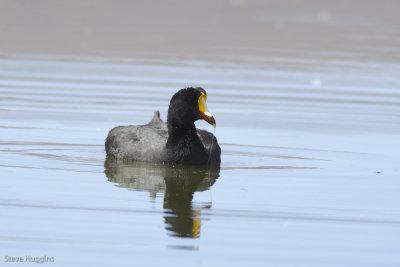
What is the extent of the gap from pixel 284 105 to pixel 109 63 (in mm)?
6250

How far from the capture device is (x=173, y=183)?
10945 millimetres

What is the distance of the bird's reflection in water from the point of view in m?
8.80

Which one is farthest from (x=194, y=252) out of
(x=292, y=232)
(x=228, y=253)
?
(x=292, y=232)

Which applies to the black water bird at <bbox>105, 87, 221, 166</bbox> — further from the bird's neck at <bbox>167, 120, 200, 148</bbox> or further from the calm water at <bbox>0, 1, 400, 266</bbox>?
the calm water at <bbox>0, 1, 400, 266</bbox>

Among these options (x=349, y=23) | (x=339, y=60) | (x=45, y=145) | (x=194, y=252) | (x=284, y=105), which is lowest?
(x=194, y=252)

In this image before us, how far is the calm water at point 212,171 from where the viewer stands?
8.00 m

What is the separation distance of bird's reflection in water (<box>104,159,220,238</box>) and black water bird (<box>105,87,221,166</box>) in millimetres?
110

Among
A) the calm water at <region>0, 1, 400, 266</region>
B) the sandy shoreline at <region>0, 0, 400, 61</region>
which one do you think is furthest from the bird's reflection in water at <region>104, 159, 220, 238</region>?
the sandy shoreline at <region>0, 0, 400, 61</region>

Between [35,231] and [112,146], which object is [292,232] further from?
[112,146]

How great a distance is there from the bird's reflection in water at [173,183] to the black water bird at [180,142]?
11 cm

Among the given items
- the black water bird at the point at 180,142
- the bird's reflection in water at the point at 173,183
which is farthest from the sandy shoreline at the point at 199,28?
the bird's reflection in water at the point at 173,183

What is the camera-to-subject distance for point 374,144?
1365 cm

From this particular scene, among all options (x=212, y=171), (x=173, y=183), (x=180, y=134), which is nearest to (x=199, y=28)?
(x=180, y=134)

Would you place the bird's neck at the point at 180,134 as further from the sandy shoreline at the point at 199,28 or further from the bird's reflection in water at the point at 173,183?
the sandy shoreline at the point at 199,28
